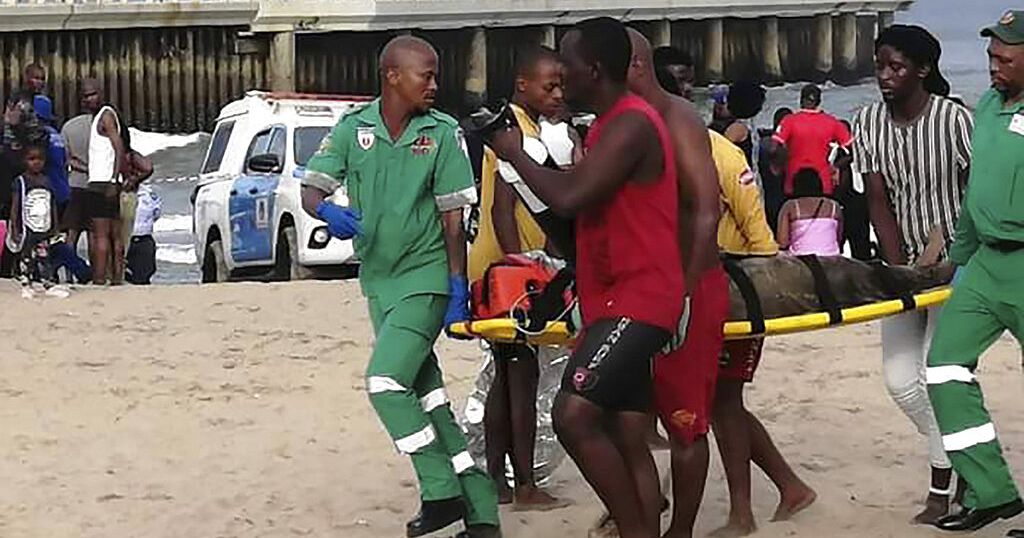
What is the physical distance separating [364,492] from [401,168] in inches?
66.3

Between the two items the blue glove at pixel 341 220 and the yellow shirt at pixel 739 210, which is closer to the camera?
the blue glove at pixel 341 220

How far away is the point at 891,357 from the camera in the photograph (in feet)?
24.2

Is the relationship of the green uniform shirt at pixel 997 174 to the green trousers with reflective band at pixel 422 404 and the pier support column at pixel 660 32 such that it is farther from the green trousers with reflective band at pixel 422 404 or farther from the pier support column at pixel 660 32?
the pier support column at pixel 660 32

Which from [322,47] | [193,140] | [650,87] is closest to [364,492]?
[650,87]

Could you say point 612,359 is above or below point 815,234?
above

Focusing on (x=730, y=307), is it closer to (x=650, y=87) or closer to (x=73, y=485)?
(x=650, y=87)

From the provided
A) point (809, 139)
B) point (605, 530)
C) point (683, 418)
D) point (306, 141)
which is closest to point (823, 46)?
point (306, 141)

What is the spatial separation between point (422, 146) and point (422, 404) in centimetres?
90

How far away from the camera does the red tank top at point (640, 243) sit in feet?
20.1

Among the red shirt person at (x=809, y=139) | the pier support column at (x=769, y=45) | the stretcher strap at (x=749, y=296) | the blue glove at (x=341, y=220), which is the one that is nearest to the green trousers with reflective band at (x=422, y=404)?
the blue glove at (x=341, y=220)

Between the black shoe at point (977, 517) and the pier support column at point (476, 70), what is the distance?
31349mm

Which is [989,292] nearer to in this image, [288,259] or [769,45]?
[288,259]

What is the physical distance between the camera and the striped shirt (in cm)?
714

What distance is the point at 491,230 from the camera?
7613 millimetres
